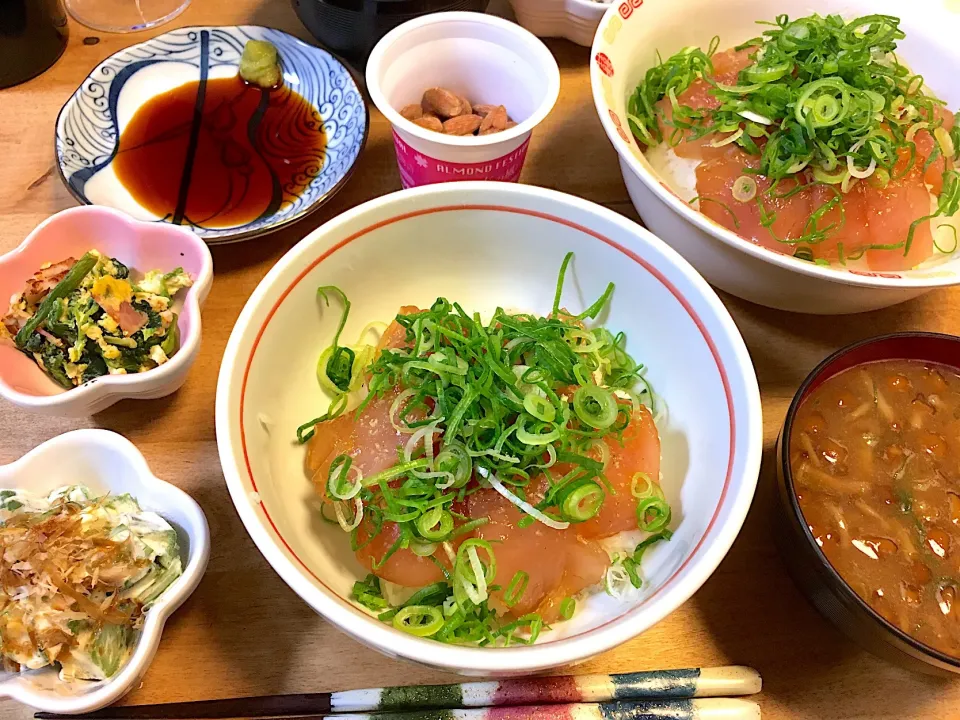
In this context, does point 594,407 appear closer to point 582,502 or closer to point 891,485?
point 582,502

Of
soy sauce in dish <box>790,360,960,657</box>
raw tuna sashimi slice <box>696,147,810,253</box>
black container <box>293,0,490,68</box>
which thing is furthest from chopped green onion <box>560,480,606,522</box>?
black container <box>293,0,490,68</box>

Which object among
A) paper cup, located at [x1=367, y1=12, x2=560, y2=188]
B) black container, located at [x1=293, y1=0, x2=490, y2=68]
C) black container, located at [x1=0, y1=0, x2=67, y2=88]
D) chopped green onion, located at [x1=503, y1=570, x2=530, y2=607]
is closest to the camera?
chopped green onion, located at [x1=503, y1=570, x2=530, y2=607]

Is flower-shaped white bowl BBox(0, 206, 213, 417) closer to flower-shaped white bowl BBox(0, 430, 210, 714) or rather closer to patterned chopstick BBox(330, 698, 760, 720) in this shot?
flower-shaped white bowl BBox(0, 430, 210, 714)

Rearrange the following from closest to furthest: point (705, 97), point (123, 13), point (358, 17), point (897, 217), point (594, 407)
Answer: point (594, 407) < point (897, 217) < point (705, 97) < point (358, 17) < point (123, 13)

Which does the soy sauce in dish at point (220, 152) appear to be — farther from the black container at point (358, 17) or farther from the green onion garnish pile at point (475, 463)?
the green onion garnish pile at point (475, 463)

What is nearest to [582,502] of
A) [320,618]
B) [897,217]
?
[320,618]

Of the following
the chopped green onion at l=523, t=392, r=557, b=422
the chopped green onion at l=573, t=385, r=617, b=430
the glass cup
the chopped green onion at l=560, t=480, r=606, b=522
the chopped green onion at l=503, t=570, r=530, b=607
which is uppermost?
the chopped green onion at l=523, t=392, r=557, b=422
